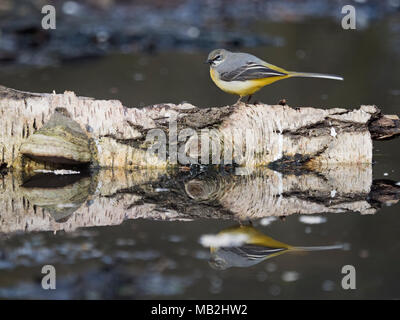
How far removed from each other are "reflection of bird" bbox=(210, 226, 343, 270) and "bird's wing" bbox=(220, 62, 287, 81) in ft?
6.27

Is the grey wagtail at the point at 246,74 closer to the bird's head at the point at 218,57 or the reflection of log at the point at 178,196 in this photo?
the bird's head at the point at 218,57

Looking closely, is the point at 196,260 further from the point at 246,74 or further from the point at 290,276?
the point at 246,74

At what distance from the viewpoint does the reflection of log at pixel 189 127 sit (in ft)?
18.0

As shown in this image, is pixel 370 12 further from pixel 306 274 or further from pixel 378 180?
pixel 306 274

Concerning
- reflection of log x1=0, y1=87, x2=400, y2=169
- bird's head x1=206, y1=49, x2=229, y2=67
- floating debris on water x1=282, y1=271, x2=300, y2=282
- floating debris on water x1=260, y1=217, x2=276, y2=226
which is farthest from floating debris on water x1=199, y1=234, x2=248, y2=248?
bird's head x1=206, y1=49, x2=229, y2=67

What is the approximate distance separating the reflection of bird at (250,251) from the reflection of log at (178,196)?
42 cm

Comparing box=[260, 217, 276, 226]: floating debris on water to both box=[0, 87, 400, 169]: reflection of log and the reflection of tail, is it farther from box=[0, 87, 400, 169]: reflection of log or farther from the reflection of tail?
box=[0, 87, 400, 169]: reflection of log

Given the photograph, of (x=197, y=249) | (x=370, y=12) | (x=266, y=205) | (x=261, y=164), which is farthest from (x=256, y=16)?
(x=197, y=249)

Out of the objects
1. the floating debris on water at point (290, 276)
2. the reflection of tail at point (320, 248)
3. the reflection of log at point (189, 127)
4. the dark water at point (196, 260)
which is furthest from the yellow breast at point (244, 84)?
the floating debris on water at point (290, 276)

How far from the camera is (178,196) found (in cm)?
496

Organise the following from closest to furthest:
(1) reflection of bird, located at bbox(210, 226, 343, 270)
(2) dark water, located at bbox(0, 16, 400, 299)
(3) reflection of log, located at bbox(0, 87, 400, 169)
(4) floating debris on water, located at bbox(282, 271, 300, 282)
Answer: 1. (2) dark water, located at bbox(0, 16, 400, 299)
2. (4) floating debris on water, located at bbox(282, 271, 300, 282)
3. (1) reflection of bird, located at bbox(210, 226, 343, 270)
4. (3) reflection of log, located at bbox(0, 87, 400, 169)

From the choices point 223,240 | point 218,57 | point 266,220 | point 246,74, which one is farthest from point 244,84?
point 223,240

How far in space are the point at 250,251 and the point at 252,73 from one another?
2.22 metres

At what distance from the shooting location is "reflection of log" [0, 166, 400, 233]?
15.0ft
